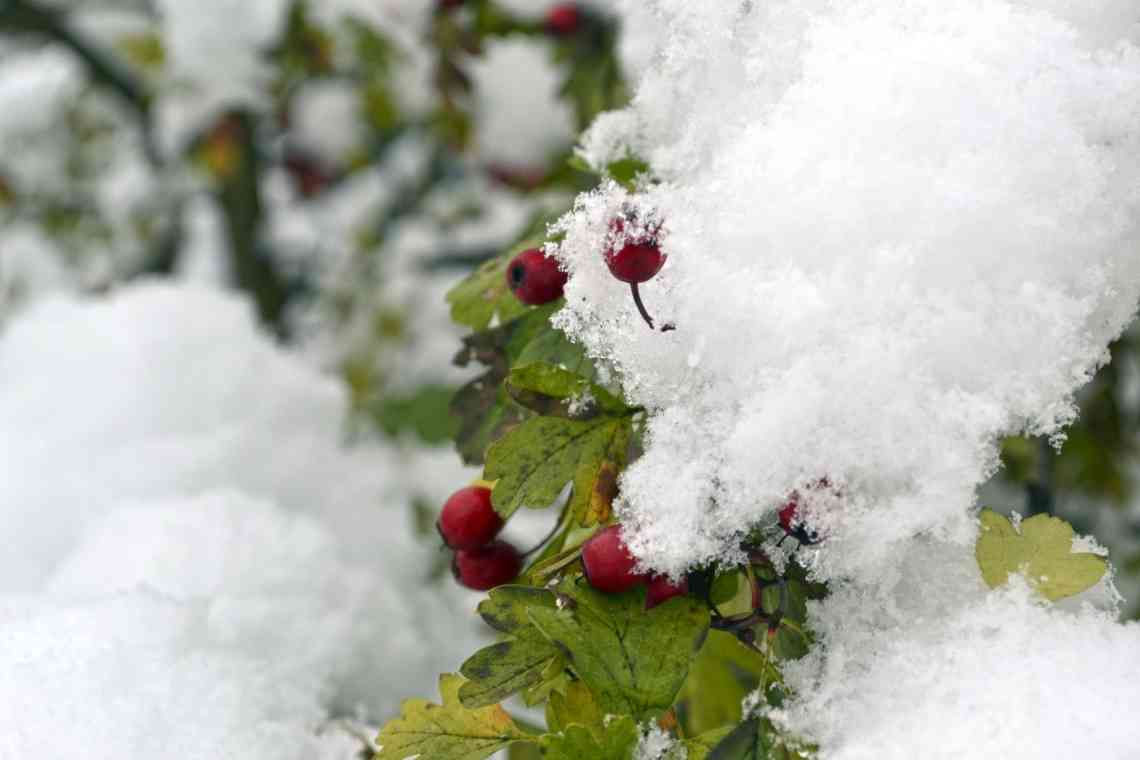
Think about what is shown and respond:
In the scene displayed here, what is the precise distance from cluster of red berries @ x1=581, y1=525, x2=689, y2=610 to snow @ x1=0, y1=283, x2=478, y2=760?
0.43 metres

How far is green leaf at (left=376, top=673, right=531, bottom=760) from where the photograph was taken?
2.63 ft

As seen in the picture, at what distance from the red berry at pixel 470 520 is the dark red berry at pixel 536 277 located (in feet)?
0.62

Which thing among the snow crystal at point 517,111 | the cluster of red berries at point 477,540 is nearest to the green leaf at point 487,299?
the cluster of red berries at point 477,540

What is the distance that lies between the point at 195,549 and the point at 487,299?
2.02 feet

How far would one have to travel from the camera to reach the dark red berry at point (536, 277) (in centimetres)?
86

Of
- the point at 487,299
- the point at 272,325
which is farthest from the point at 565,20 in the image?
the point at 272,325

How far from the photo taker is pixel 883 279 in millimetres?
689

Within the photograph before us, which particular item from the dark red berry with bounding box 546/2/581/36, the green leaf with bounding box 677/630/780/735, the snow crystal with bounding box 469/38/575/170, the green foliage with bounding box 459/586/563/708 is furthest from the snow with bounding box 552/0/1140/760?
the snow crystal with bounding box 469/38/575/170

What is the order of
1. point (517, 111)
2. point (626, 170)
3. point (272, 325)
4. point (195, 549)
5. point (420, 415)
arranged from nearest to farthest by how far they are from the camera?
point (626, 170) < point (195, 549) < point (420, 415) < point (517, 111) < point (272, 325)

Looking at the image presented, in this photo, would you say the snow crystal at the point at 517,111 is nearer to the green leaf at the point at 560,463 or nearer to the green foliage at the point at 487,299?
the green foliage at the point at 487,299

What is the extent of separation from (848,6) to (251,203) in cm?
274

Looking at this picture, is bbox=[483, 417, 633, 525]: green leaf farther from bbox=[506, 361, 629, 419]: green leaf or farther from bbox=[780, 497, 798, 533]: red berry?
bbox=[780, 497, 798, 533]: red berry

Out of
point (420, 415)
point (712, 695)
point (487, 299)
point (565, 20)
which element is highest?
point (565, 20)

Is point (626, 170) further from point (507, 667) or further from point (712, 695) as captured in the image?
point (712, 695)
